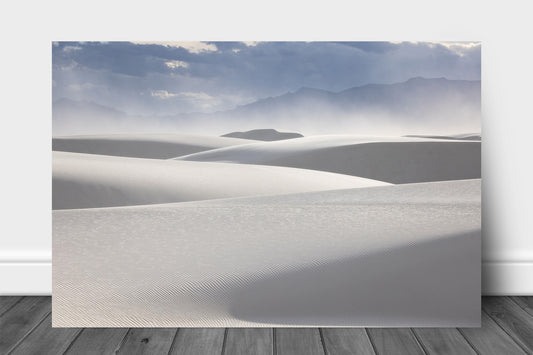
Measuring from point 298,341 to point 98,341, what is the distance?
84cm

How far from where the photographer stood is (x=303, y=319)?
97.9 inches

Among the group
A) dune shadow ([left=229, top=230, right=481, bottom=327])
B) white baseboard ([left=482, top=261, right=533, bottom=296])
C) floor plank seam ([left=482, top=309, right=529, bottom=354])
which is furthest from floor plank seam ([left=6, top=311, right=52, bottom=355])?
white baseboard ([left=482, top=261, right=533, bottom=296])

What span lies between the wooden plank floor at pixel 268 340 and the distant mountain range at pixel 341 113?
892 mm

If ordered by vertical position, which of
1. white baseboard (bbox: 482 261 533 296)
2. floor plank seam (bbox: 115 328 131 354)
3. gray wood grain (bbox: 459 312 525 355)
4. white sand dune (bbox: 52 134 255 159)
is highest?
white sand dune (bbox: 52 134 255 159)

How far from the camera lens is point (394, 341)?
2.33m

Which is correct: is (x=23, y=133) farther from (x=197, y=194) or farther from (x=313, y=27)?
(x=313, y=27)

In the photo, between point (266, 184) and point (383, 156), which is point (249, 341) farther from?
point (383, 156)

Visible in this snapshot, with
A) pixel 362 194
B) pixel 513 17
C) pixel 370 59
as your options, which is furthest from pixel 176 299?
pixel 513 17

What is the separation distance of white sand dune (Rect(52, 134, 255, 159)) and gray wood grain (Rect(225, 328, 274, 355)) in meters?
0.83

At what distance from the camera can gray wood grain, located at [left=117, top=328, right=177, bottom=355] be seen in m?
2.23

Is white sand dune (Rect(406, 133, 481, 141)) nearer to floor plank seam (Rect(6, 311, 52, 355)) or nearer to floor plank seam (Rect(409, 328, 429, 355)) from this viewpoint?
floor plank seam (Rect(409, 328, 429, 355))

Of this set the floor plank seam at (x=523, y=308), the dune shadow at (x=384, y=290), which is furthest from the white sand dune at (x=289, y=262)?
the floor plank seam at (x=523, y=308)

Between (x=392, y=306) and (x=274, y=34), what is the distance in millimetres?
1412

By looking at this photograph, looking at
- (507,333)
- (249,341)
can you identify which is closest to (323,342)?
(249,341)
